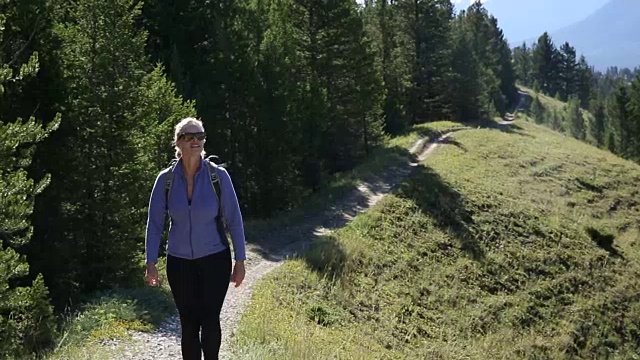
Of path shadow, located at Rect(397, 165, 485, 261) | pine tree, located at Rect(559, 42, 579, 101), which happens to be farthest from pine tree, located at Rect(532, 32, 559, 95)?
path shadow, located at Rect(397, 165, 485, 261)

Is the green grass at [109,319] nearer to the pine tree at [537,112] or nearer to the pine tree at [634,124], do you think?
the pine tree at [634,124]

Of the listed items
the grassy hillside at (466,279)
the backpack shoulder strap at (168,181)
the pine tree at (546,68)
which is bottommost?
the grassy hillside at (466,279)

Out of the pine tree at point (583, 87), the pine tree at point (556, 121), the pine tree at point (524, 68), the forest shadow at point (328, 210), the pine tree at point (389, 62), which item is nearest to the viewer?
the forest shadow at point (328, 210)

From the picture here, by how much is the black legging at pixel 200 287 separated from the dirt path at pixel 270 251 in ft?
7.30

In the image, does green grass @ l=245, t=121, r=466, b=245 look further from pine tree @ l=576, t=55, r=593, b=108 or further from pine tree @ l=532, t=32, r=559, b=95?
pine tree @ l=576, t=55, r=593, b=108

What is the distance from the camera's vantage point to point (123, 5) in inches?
480

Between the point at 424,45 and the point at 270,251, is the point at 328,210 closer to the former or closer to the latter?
the point at 270,251

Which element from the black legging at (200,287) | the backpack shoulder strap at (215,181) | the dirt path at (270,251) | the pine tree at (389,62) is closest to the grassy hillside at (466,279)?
the dirt path at (270,251)

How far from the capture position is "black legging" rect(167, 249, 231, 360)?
5.18 m

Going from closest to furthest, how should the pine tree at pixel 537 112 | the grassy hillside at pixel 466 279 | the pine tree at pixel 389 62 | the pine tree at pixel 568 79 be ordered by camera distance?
the grassy hillside at pixel 466 279, the pine tree at pixel 389 62, the pine tree at pixel 537 112, the pine tree at pixel 568 79

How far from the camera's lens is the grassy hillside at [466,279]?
38.7ft

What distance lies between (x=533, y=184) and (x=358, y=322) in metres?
22.3

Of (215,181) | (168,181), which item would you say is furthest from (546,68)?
(168,181)

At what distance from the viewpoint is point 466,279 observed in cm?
1922
